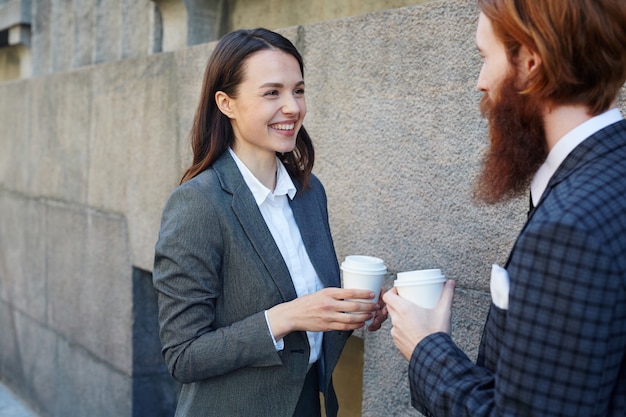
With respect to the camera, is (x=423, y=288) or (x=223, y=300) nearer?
(x=423, y=288)

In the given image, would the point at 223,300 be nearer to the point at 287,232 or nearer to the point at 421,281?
the point at 287,232

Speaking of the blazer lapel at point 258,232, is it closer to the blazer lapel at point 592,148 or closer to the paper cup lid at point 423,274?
the paper cup lid at point 423,274

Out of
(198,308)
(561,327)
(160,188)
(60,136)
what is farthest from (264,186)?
(60,136)

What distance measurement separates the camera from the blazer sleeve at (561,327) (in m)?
1.21

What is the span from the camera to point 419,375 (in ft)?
4.94

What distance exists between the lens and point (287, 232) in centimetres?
224

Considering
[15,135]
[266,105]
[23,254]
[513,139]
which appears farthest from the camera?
[15,135]

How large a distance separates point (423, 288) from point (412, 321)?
9 centimetres

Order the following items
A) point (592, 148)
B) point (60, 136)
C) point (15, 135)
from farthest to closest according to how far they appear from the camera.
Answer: point (15, 135), point (60, 136), point (592, 148)

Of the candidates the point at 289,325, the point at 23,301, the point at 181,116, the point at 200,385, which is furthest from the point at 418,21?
the point at 23,301

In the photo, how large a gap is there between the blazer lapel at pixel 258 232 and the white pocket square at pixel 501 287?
0.81m

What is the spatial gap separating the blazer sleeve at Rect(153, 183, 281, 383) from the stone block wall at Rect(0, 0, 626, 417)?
2.99 feet

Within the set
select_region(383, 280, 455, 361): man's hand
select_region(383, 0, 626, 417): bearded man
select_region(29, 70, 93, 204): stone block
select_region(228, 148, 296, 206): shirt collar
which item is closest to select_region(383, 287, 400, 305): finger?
select_region(383, 280, 455, 361): man's hand

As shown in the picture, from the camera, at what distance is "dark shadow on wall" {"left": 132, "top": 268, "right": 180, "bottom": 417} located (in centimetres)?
449
